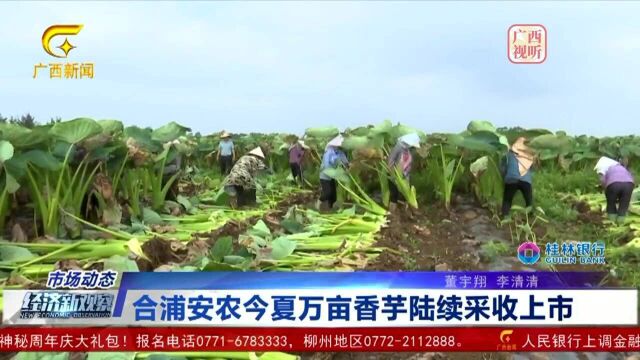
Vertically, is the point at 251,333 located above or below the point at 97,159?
below

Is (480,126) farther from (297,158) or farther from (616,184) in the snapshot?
(297,158)

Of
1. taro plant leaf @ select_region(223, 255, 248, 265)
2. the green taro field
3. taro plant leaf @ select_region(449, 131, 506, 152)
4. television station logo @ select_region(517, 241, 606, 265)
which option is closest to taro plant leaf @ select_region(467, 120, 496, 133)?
the green taro field

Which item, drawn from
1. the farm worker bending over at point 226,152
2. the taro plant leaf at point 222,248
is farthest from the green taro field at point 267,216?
the farm worker bending over at point 226,152

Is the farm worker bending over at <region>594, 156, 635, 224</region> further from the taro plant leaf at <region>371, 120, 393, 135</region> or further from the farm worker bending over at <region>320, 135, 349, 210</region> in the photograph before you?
the farm worker bending over at <region>320, 135, 349, 210</region>

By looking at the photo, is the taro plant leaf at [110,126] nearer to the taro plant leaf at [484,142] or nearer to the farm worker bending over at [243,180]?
the farm worker bending over at [243,180]

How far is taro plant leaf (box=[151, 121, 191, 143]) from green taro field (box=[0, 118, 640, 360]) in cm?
2

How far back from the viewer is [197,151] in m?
12.9

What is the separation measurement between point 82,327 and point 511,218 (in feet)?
14.4

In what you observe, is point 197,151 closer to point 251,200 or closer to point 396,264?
point 251,200

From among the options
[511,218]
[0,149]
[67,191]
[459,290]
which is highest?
[0,149]

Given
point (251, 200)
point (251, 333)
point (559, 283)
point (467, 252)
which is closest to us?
point (251, 333)

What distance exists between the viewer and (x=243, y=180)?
6.98 m

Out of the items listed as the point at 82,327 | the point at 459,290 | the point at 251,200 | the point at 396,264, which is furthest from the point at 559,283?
the point at 251,200

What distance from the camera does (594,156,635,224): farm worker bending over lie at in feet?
18.9
